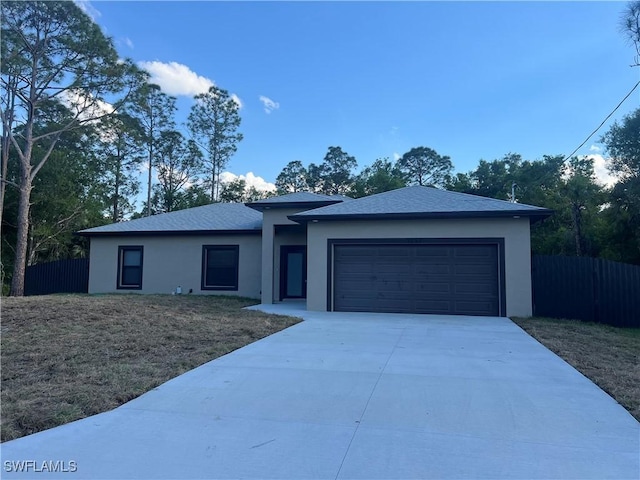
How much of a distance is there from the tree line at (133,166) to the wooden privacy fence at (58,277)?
110 centimetres

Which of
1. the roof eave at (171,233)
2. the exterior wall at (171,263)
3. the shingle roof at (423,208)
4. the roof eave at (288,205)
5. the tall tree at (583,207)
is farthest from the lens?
the tall tree at (583,207)

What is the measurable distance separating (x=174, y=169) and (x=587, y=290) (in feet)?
106

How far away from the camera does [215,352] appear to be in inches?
265

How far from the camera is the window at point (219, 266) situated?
16391 millimetres

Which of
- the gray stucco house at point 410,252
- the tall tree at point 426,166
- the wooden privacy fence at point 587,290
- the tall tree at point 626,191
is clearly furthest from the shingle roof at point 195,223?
the tall tree at point 426,166

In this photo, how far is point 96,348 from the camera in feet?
22.2

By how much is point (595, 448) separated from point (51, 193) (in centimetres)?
2731

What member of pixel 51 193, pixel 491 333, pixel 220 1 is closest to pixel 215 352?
pixel 491 333

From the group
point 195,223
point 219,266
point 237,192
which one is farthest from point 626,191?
point 237,192

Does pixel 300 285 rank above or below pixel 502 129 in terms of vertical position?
below

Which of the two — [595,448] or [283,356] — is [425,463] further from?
[283,356]

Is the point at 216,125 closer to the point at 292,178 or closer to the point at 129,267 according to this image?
the point at 292,178

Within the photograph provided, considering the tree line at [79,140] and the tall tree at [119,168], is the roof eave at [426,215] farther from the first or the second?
the tall tree at [119,168]

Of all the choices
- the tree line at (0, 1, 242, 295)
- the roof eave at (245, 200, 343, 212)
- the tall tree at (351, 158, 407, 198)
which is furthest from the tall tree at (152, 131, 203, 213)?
the roof eave at (245, 200, 343, 212)
